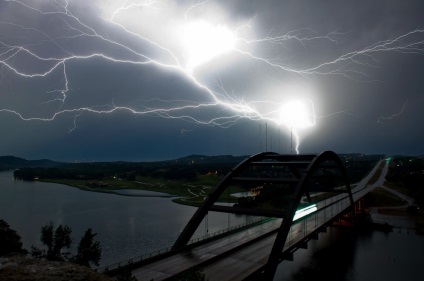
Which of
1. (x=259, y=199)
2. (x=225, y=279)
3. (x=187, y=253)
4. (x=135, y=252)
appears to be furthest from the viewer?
(x=259, y=199)

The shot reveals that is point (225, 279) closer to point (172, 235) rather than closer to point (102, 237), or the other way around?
point (172, 235)

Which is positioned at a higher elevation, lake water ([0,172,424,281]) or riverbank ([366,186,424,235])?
riverbank ([366,186,424,235])

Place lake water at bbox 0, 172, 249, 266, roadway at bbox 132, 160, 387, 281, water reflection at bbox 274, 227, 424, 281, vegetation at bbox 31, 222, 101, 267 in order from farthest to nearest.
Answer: lake water at bbox 0, 172, 249, 266
water reflection at bbox 274, 227, 424, 281
vegetation at bbox 31, 222, 101, 267
roadway at bbox 132, 160, 387, 281

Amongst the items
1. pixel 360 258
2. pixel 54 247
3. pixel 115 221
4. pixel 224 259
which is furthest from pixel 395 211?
pixel 54 247

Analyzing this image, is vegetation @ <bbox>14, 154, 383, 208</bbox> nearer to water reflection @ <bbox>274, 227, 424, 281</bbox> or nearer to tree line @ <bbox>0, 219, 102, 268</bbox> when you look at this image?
water reflection @ <bbox>274, 227, 424, 281</bbox>

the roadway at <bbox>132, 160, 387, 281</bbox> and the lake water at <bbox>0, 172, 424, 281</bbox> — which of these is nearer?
the roadway at <bbox>132, 160, 387, 281</bbox>

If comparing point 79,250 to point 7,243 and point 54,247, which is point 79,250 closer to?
point 54,247

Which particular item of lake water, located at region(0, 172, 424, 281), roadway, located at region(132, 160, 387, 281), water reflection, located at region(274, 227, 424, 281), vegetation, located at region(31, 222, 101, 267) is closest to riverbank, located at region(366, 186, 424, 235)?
lake water, located at region(0, 172, 424, 281)

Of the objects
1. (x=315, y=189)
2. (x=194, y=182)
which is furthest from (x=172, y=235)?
(x=194, y=182)

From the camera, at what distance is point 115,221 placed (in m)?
61.0

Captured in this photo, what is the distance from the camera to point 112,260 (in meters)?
36.9

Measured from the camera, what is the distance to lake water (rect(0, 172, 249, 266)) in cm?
4409

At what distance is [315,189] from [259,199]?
4429 cm

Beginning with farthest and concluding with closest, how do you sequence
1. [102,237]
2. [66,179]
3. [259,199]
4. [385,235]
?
[66,179] → [259,199] → [385,235] → [102,237]
